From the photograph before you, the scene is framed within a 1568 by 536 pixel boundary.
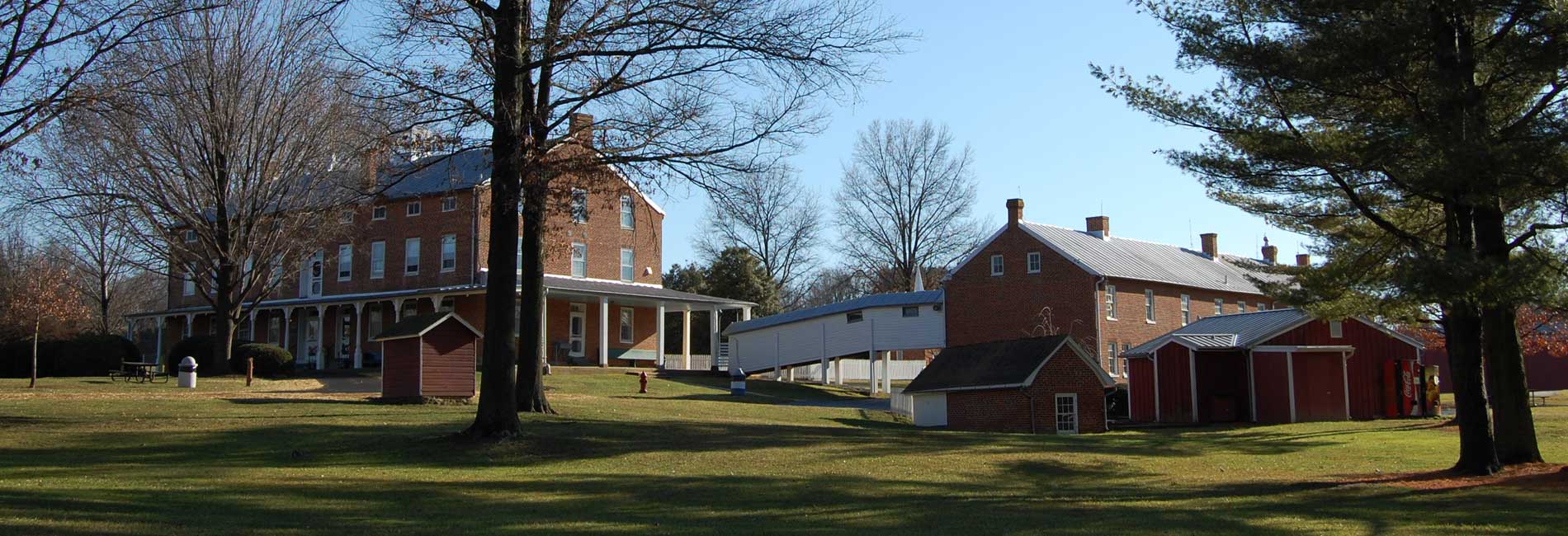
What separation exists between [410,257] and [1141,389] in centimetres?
2698

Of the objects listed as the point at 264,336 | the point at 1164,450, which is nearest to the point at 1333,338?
the point at 1164,450

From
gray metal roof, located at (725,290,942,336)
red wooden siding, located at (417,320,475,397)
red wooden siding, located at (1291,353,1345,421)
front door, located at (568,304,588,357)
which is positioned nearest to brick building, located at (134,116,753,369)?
front door, located at (568,304,588,357)

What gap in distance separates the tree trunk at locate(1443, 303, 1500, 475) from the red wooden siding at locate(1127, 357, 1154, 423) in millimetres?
17393

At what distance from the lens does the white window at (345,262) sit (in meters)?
47.5

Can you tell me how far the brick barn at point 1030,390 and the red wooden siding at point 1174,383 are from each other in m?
7.01

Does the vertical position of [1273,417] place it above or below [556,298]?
below

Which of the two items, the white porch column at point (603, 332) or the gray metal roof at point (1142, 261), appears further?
the gray metal roof at point (1142, 261)

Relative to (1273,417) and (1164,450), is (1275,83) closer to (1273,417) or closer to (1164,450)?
(1164,450)

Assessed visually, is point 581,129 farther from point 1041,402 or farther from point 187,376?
point 187,376

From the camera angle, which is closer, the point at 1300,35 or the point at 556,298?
the point at 1300,35

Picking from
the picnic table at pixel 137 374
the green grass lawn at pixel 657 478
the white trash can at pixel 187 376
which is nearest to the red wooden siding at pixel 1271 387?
the green grass lawn at pixel 657 478

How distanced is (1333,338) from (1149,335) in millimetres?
13310

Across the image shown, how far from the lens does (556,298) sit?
44.5 meters

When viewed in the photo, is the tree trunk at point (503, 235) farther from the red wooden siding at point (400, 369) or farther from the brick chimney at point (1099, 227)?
the brick chimney at point (1099, 227)
